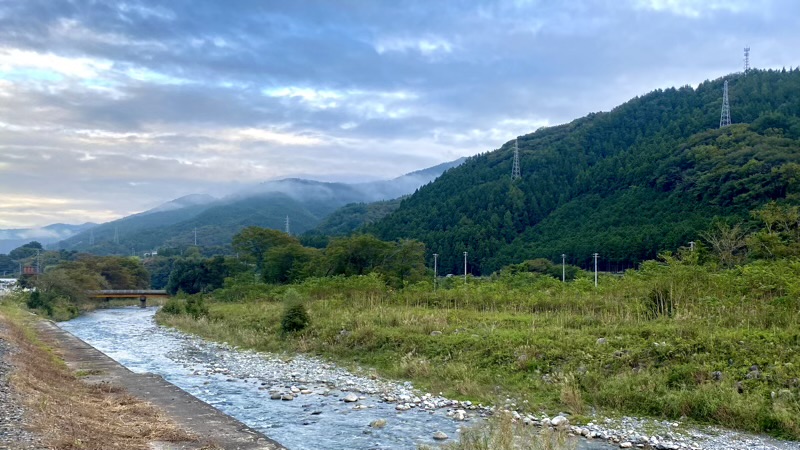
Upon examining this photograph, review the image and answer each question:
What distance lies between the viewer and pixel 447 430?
12391 mm

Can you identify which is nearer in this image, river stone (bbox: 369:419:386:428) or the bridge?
river stone (bbox: 369:419:386:428)

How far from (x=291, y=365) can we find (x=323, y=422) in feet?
27.4

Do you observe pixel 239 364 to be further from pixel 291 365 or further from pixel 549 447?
pixel 549 447

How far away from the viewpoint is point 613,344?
1630 cm

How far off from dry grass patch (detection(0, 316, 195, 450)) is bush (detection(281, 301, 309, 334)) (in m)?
11.5

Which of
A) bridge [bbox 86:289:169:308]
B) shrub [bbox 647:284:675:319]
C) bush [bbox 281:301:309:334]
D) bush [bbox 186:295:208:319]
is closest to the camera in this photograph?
shrub [bbox 647:284:675:319]

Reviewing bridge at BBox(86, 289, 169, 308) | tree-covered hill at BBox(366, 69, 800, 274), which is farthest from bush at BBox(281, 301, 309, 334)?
bridge at BBox(86, 289, 169, 308)

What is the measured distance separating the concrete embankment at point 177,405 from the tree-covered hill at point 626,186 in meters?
56.6

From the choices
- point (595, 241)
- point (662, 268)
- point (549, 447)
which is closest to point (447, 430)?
point (549, 447)

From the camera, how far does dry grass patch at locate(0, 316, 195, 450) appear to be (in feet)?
29.8

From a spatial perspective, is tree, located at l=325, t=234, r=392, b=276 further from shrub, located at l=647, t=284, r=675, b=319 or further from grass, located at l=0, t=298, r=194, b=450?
grass, located at l=0, t=298, r=194, b=450

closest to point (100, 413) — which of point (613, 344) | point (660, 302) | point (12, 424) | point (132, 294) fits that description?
point (12, 424)

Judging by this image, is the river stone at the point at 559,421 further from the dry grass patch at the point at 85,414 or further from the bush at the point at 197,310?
the bush at the point at 197,310

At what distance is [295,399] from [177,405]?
334 centimetres
